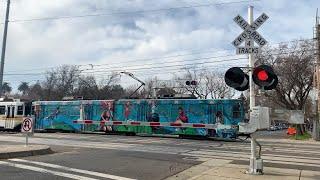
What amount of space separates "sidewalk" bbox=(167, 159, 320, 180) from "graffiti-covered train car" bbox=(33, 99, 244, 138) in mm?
15736

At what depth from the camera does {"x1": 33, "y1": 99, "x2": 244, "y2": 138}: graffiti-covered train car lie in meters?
30.7

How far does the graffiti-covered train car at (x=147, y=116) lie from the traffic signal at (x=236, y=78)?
1729 cm

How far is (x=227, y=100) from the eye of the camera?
3073 cm

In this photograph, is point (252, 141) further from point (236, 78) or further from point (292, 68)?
point (292, 68)

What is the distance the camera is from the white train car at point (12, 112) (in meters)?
41.2

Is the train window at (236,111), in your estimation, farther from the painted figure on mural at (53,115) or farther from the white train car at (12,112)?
the white train car at (12,112)

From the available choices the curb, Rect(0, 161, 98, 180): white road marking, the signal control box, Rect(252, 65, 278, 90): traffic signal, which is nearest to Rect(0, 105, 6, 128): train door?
the curb

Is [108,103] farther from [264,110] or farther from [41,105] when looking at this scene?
[264,110]

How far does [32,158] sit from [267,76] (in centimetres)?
836

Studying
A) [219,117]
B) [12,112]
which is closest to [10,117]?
[12,112]

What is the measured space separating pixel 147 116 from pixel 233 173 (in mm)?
22405

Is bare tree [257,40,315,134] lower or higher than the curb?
higher

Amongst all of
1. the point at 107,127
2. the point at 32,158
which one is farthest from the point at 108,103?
the point at 32,158

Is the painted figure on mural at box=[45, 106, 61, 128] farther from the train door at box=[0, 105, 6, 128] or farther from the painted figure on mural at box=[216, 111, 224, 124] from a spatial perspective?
the painted figure on mural at box=[216, 111, 224, 124]
